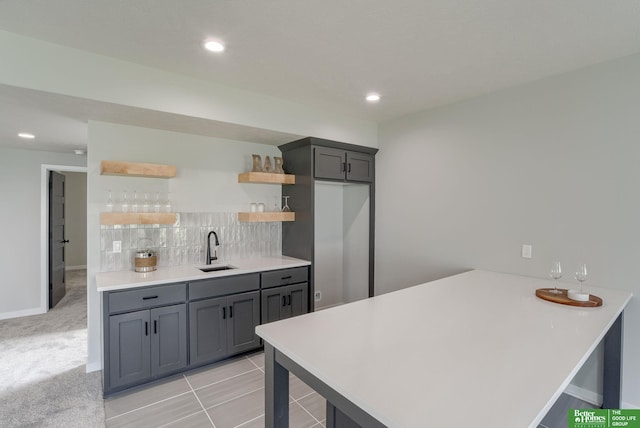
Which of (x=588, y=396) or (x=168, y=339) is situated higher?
(x=168, y=339)

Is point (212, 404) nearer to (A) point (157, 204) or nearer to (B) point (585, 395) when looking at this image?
(A) point (157, 204)

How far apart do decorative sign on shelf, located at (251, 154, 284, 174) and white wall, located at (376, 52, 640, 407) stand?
133 centimetres

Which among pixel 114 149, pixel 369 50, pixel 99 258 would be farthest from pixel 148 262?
pixel 369 50

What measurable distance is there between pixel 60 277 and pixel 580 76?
7044 mm

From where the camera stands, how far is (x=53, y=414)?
7.34 ft

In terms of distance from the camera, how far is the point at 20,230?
4.33 metres

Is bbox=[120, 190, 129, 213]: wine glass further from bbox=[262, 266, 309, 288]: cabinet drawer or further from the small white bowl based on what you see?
the small white bowl

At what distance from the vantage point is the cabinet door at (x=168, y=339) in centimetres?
259

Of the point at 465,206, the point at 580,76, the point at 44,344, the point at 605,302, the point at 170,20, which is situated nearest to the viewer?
the point at 170,20

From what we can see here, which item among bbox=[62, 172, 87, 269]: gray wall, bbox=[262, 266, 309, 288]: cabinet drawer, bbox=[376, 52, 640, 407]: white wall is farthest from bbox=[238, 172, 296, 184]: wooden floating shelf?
Answer: bbox=[62, 172, 87, 269]: gray wall

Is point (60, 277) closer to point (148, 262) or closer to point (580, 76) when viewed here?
point (148, 262)

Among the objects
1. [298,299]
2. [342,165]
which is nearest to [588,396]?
[298,299]

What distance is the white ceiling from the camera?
1.73 meters

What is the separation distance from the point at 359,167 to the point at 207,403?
286 cm
